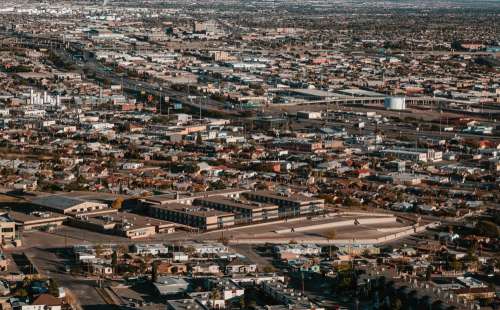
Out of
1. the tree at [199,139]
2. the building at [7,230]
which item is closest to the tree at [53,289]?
the building at [7,230]

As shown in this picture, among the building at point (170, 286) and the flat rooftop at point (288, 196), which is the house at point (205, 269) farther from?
the flat rooftop at point (288, 196)

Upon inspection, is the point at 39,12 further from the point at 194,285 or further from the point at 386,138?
the point at 194,285

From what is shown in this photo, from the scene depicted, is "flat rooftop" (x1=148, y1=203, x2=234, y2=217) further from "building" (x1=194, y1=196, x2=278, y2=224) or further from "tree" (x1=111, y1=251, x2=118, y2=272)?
"tree" (x1=111, y1=251, x2=118, y2=272)

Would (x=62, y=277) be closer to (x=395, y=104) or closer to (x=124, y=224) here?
(x=124, y=224)

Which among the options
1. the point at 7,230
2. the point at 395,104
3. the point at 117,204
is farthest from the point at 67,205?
the point at 395,104

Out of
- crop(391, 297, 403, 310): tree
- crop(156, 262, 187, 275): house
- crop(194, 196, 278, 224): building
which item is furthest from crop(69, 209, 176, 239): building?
crop(391, 297, 403, 310): tree

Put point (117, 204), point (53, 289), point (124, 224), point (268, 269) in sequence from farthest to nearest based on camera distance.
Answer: point (117, 204) < point (124, 224) < point (268, 269) < point (53, 289)
